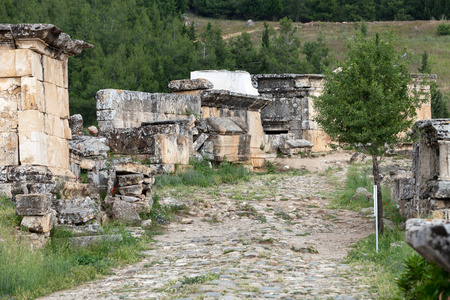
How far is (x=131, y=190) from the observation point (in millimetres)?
11203

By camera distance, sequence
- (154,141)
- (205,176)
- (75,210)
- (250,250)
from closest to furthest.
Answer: (250,250), (75,210), (154,141), (205,176)

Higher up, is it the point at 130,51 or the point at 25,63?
the point at 130,51

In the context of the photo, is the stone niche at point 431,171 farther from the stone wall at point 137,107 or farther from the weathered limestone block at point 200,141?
the stone wall at point 137,107

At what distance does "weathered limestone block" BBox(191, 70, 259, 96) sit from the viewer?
768 inches

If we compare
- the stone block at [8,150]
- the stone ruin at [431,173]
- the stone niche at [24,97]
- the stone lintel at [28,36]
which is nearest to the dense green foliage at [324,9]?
the stone ruin at [431,173]

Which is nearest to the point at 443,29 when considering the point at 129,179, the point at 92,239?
the point at 129,179

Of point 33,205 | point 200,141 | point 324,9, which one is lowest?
point 33,205

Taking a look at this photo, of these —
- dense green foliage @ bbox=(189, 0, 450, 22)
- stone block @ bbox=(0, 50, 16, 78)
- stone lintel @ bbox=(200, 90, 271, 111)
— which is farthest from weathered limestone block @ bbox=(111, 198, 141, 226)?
dense green foliage @ bbox=(189, 0, 450, 22)

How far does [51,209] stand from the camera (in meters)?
8.42

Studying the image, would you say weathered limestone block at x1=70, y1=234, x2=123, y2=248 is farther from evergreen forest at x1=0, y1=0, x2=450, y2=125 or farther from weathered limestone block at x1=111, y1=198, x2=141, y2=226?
evergreen forest at x1=0, y1=0, x2=450, y2=125

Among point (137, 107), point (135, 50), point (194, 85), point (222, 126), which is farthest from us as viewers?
point (135, 50)

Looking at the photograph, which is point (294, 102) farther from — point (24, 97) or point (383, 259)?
point (383, 259)

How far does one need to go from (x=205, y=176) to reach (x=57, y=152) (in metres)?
5.71

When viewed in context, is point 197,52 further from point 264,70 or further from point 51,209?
point 51,209
